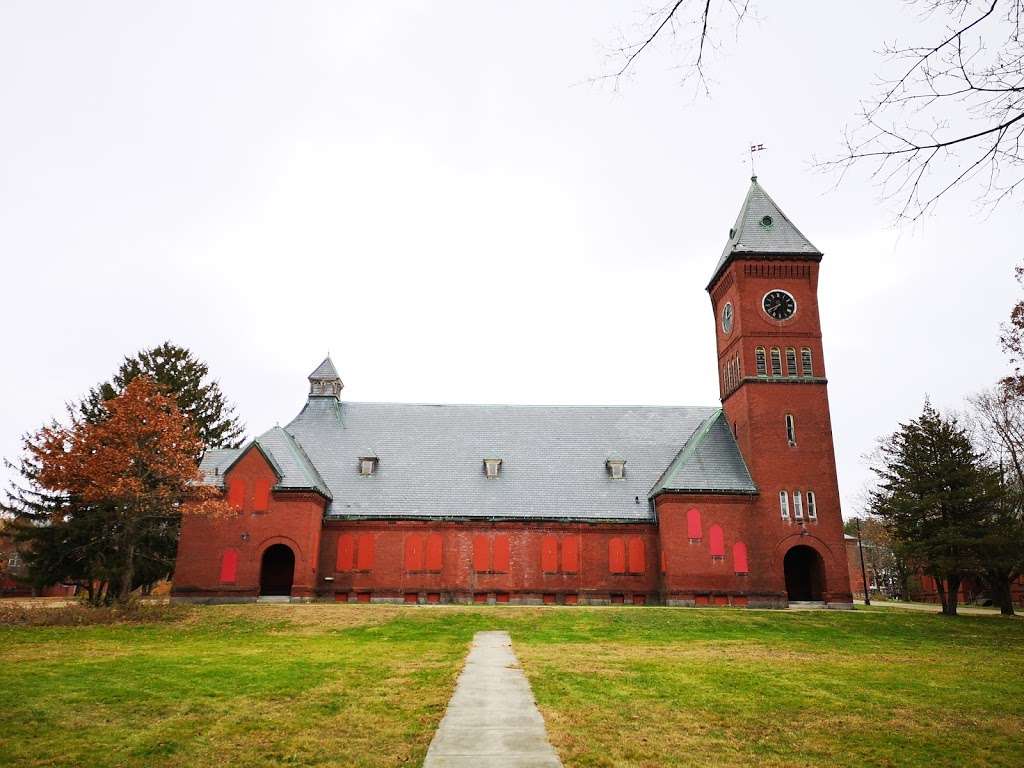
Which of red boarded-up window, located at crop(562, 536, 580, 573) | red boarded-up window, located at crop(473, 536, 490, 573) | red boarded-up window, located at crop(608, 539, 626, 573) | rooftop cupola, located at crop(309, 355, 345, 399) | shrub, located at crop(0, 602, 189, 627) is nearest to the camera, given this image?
shrub, located at crop(0, 602, 189, 627)

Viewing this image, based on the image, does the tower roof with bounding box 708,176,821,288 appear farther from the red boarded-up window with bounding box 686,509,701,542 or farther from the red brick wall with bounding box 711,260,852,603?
the red boarded-up window with bounding box 686,509,701,542

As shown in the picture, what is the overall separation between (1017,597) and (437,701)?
56.5 meters

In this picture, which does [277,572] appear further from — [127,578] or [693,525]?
[693,525]

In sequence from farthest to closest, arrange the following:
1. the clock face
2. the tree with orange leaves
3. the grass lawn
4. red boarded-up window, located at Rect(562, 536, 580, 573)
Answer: the clock face
red boarded-up window, located at Rect(562, 536, 580, 573)
the tree with orange leaves
the grass lawn

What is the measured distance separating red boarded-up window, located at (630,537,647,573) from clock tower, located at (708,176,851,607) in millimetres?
5767

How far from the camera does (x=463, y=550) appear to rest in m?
35.5

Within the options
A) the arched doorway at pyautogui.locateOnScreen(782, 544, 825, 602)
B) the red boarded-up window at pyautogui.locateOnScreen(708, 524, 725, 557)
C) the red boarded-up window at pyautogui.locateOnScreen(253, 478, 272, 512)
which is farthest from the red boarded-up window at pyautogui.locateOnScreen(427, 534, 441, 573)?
the arched doorway at pyautogui.locateOnScreen(782, 544, 825, 602)

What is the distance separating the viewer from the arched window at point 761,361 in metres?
36.8

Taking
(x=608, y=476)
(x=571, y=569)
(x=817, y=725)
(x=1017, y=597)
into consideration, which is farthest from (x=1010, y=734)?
(x=1017, y=597)

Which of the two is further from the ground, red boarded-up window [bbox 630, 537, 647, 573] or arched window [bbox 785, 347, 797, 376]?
arched window [bbox 785, 347, 797, 376]

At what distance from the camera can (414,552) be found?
3534cm

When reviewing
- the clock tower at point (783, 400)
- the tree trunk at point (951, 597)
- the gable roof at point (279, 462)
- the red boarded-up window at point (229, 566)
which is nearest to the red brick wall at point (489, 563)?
the gable roof at point (279, 462)

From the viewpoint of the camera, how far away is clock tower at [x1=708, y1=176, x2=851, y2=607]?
34125mm

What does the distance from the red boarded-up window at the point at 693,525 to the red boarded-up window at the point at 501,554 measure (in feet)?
30.5
